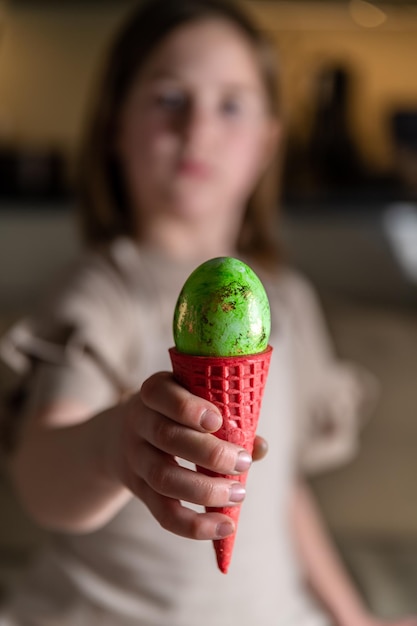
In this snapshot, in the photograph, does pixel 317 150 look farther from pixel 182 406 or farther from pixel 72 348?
pixel 182 406

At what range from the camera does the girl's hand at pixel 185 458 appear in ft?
1.17

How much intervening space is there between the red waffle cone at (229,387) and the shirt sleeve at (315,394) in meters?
0.67

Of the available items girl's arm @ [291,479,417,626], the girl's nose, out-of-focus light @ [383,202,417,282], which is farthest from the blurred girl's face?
out-of-focus light @ [383,202,417,282]

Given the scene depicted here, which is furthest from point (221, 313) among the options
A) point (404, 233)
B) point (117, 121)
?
point (404, 233)

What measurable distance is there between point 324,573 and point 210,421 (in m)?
0.72

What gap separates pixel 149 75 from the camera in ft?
2.80

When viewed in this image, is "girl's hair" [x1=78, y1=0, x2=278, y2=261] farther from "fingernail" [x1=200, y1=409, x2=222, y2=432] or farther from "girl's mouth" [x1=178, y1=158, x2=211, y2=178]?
"fingernail" [x1=200, y1=409, x2=222, y2=432]

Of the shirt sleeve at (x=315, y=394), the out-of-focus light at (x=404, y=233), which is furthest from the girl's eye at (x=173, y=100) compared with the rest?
the out-of-focus light at (x=404, y=233)

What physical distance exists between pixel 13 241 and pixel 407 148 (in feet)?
3.27

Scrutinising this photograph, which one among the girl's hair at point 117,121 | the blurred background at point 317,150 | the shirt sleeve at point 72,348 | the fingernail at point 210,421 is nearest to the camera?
the fingernail at point 210,421

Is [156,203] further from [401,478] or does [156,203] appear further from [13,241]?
[13,241]

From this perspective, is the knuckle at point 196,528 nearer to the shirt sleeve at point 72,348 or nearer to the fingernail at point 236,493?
the fingernail at point 236,493

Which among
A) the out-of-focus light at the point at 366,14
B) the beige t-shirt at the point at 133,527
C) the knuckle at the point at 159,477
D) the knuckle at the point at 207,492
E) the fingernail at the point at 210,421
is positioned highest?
the out-of-focus light at the point at 366,14

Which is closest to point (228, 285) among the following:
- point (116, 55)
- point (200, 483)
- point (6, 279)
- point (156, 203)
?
point (200, 483)
